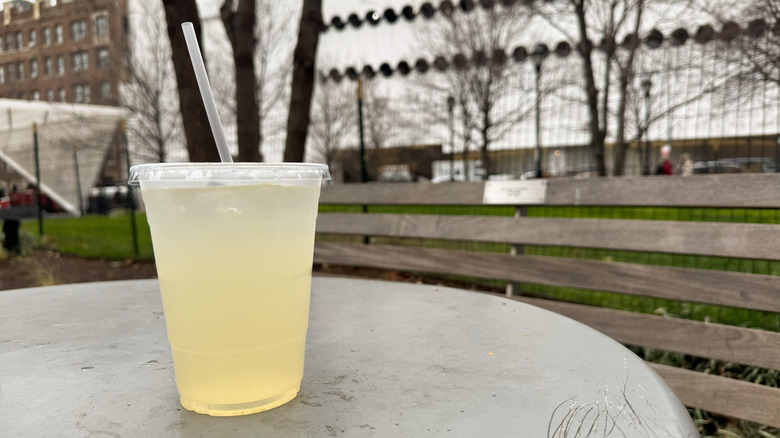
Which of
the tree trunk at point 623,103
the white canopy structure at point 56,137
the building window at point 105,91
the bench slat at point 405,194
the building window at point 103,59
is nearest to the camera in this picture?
the bench slat at point 405,194

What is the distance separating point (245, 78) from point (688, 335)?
3683mm

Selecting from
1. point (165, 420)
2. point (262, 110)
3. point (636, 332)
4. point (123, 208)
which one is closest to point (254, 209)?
point (165, 420)

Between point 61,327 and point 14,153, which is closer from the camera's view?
point 61,327

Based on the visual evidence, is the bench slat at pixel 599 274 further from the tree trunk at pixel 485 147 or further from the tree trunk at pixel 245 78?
the tree trunk at pixel 485 147

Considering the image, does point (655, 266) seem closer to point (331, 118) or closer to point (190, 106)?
point (190, 106)

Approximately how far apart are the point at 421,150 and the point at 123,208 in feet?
39.7

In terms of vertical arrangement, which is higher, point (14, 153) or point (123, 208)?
point (14, 153)

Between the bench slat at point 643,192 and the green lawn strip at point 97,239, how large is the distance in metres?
3.57

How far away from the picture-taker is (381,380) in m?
0.70

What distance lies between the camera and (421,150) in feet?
35.9

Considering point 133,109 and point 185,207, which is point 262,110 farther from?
point 185,207

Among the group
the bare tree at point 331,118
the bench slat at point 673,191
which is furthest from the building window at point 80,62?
the bench slat at point 673,191

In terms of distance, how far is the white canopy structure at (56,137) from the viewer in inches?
496

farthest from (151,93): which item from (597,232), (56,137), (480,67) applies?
(597,232)
